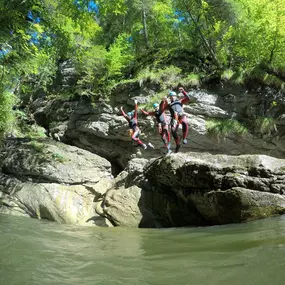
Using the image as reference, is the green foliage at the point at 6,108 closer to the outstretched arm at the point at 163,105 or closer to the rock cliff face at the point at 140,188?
the rock cliff face at the point at 140,188

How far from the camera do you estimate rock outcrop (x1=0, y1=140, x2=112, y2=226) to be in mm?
9633

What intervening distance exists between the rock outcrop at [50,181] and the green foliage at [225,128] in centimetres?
516

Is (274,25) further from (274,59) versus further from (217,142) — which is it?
(217,142)

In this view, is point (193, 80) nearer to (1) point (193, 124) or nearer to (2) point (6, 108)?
(1) point (193, 124)

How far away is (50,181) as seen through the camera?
10.9 m

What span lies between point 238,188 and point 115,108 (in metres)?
8.90

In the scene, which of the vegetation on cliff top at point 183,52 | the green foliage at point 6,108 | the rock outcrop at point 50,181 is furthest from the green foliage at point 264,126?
the green foliage at point 6,108

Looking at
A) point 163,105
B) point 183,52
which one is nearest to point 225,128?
point 163,105

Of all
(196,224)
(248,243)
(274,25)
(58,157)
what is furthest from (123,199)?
(274,25)

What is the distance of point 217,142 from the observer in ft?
43.8

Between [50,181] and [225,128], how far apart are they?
7.98 metres

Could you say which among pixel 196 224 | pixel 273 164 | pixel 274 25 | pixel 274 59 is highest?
pixel 274 25

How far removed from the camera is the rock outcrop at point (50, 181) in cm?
963

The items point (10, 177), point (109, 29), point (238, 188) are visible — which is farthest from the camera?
point (109, 29)
